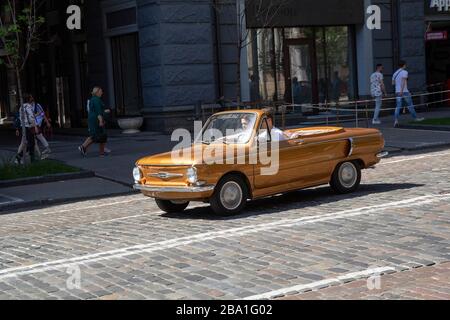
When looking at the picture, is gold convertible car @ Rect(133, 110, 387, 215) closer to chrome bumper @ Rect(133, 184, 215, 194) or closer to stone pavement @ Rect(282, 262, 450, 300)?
chrome bumper @ Rect(133, 184, 215, 194)

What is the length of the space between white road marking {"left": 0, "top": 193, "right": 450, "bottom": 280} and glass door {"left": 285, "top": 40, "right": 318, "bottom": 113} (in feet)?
53.2

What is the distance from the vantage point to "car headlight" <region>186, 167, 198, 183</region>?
10281 millimetres

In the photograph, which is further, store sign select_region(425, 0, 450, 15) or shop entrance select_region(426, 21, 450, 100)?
shop entrance select_region(426, 21, 450, 100)

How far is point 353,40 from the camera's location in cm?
2798

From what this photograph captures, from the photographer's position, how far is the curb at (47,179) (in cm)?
1588

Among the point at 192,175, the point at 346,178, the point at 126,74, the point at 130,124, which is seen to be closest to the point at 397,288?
the point at 192,175

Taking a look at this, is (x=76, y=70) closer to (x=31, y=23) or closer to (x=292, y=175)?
(x=31, y=23)

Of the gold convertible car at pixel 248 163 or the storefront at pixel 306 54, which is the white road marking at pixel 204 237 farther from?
the storefront at pixel 306 54

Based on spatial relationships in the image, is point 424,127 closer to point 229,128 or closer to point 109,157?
point 109,157

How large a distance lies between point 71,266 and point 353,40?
21656 millimetres

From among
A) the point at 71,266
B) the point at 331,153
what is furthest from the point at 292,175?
the point at 71,266

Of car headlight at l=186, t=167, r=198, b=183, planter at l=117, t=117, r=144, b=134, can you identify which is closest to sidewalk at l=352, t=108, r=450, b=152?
planter at l=117, t=117, r=144, b=134

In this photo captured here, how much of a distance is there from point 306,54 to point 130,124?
7.25 m

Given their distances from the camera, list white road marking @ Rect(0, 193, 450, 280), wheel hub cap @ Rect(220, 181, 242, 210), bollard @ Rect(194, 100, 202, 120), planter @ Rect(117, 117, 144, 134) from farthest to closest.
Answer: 1. planter @ Rect(117, 117, 144, 134)
2. bollard @ Rect(194, 100, 202, 120)
3. wheel hub cap @ Rect(220, 181, 242, 210)
4. white road marking @ Rect(0, 193, 450, 280)
